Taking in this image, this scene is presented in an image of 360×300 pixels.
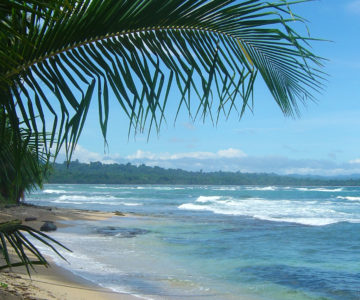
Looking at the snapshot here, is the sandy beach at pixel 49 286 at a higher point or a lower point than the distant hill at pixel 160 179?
lower

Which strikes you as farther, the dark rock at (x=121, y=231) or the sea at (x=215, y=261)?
the dark rock at (x=121, y=231)

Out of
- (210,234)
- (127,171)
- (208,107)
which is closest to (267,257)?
(210,234)

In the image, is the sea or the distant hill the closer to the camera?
the sea

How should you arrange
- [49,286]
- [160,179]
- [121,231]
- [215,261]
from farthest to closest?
[160,179] → [121,231] → [215,261] → [49,286]

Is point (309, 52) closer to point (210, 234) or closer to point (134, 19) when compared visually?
point (134, 19)

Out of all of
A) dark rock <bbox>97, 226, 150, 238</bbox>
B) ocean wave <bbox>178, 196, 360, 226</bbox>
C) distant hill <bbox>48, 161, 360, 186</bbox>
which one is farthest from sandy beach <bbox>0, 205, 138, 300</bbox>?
distant hill <bbox>48, 161, 360, 186</bbox>

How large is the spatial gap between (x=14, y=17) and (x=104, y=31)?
0.88ft

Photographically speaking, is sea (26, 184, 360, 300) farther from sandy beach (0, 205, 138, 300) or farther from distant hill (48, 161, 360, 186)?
distant hill (48, 161, 360, 186)

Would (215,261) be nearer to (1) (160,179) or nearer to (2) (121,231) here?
(2) (121,231)

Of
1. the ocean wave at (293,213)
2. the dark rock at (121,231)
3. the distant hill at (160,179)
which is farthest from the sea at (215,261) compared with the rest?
the distant hill at (160,179)

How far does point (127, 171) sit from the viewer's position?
130 meters

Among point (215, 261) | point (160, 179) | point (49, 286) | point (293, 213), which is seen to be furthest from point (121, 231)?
point (160, 179)

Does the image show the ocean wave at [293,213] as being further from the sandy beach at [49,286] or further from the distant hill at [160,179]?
the distant hill at [160,179]

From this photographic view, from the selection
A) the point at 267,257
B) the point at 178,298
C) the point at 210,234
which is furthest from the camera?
the point at 210,234
